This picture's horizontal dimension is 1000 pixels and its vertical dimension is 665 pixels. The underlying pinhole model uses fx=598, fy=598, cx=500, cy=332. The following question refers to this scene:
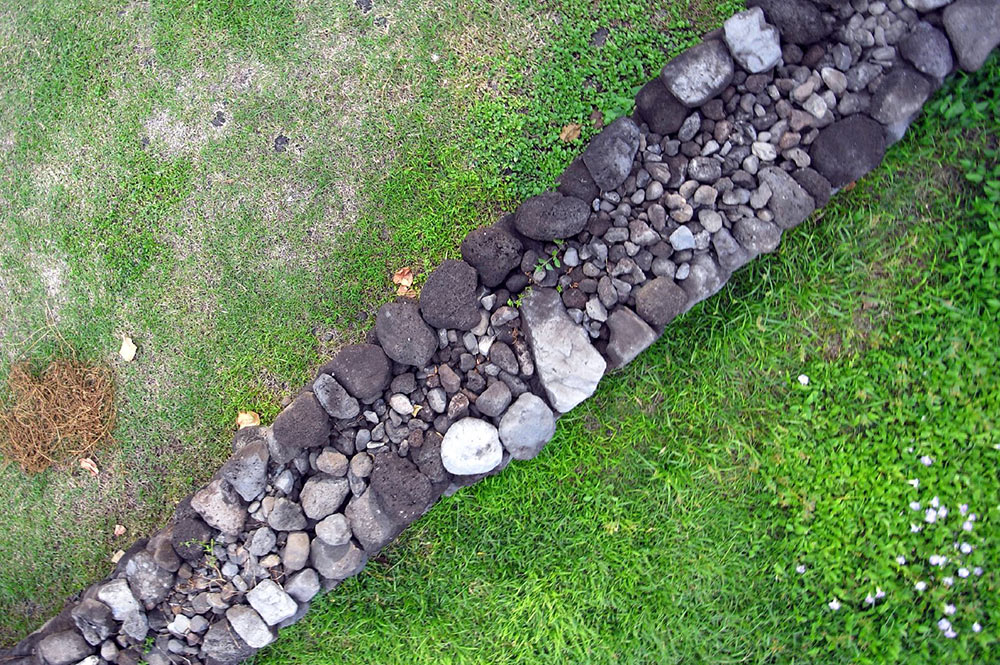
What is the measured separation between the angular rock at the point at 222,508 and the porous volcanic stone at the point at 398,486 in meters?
0.63

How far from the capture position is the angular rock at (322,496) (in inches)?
107

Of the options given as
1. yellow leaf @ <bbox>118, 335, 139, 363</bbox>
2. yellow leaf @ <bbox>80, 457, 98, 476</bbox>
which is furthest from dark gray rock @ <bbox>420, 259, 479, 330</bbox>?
yellow leaf @ <bbox>80, 457, 98, 476</bbox>

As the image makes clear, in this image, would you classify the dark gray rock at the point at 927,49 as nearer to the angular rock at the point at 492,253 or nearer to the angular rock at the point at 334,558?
the angular rock at the point at 492,253

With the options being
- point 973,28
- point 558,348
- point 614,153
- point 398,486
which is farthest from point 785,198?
point 398,486

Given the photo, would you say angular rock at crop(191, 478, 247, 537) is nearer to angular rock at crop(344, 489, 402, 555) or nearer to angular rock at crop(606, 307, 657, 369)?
angular rock at crop(344, 489, 402, 555)

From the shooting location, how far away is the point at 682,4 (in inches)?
122

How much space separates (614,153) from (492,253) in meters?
0.70

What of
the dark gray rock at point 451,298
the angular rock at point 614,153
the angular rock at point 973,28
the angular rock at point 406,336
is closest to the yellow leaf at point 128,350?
the angular rock at point 406,336

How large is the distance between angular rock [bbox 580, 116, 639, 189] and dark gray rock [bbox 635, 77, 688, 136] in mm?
105

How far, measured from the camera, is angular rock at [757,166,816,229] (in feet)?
8.73

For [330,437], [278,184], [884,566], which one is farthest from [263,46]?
[884,566]

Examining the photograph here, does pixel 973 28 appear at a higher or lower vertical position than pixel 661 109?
lower

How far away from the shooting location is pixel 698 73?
104 inches

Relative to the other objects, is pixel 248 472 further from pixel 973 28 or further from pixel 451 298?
pixel 973 28
